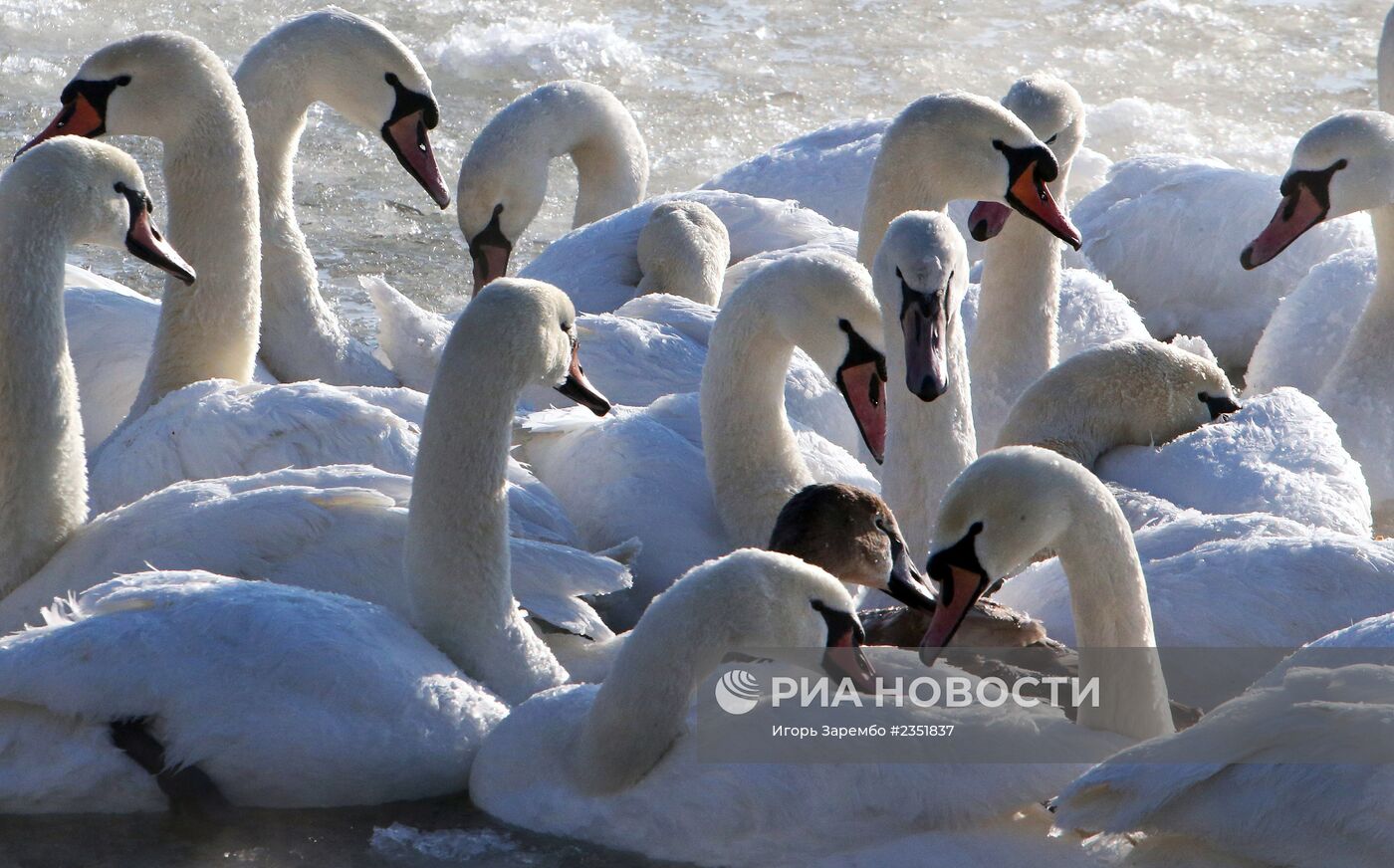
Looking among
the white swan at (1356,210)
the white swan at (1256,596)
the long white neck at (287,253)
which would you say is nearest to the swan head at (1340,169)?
the white swan at (1356,210)

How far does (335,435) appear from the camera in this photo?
16.8ft

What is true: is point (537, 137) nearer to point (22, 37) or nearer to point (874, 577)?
point (874, 577)

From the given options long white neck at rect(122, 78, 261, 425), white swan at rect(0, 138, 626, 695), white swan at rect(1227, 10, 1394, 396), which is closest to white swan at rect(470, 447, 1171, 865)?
white swan at rect(0, 138, 626, 695)

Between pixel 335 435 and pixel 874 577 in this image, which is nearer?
pixel 874 577

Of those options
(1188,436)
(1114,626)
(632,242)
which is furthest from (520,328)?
(632,242)

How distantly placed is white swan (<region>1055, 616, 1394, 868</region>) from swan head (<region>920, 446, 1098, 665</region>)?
53cm

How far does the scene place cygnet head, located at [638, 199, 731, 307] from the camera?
6.71 m

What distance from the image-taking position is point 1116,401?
5.59 m

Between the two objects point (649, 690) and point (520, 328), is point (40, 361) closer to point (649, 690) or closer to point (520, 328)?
point (520, 328)

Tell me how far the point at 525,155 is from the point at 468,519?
10.8 feet

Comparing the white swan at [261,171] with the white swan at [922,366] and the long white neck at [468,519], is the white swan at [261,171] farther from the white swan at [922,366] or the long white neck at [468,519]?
the white swan at [922,366]

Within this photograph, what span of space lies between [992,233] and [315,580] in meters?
2.37

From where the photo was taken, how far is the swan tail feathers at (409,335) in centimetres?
617

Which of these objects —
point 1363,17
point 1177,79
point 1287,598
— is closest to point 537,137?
point 1287,598
